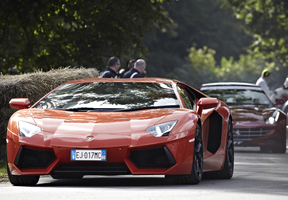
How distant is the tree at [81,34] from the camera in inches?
832

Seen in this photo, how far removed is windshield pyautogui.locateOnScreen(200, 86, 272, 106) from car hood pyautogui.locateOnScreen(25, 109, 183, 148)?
364 inches

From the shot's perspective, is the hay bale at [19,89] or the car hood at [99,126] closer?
the car hood at [99,126]

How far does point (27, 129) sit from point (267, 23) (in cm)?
3652

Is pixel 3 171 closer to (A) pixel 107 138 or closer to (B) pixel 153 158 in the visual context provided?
(A) pixel 107 138

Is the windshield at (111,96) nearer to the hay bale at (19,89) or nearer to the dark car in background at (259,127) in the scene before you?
the hay bale at (19,89)

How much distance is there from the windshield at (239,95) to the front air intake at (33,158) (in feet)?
32.2

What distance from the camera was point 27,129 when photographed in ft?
22.9

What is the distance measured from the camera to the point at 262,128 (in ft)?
50.6

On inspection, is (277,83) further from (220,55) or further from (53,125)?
(53,125)

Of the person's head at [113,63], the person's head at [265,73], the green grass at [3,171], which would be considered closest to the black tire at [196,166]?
the green grass at [3,171]

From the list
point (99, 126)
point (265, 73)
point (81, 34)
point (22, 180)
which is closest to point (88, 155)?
point (99, 126)

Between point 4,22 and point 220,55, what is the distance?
5407cm

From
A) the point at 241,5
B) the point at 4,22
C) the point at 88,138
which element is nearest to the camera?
the point at 88,138

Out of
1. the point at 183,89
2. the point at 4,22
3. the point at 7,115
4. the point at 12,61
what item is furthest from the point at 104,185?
the point at 12,61
